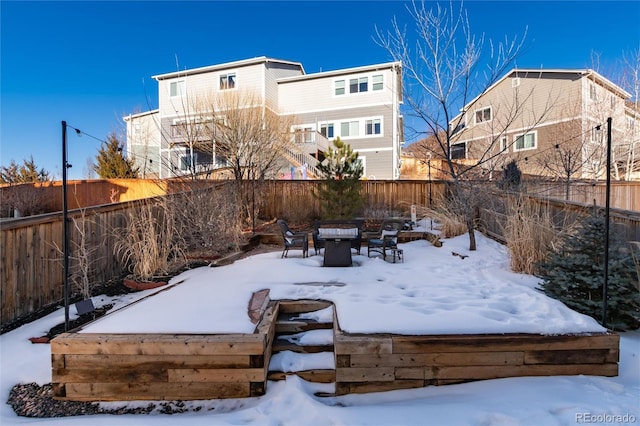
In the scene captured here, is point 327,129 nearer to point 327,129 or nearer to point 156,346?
point 327,129

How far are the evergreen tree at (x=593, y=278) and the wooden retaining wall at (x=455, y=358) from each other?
83 centimetres

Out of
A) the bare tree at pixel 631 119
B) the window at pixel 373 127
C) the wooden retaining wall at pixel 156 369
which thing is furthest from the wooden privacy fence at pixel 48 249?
the window at pixel 373 127

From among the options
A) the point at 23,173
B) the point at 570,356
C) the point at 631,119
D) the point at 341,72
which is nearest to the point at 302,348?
the point at 570,356

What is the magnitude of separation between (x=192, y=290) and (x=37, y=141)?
6.36 m

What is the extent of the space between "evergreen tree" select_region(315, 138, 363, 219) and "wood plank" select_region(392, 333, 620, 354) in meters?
6.16

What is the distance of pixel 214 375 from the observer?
7.50 feet

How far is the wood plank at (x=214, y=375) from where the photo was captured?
2.28 meters

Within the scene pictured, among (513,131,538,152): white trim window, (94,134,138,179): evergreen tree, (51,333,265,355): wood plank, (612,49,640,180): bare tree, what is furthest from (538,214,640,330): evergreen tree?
(513,131,538,152): white trim window

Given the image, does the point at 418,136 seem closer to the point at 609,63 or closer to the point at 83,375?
the point at 83,375

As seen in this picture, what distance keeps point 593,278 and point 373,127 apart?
17.2 metres

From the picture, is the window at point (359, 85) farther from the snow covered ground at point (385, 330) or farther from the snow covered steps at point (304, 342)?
the snow covered steps at point (304, 342)

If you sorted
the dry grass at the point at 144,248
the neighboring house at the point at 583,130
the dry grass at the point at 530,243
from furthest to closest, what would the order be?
the neighboring house at the point at 583,130 → the dry grass at the point at 144,248 → the dry grass at the point at 530,243

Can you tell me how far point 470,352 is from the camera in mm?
2336

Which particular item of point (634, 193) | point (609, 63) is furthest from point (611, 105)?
point (634, 193)
